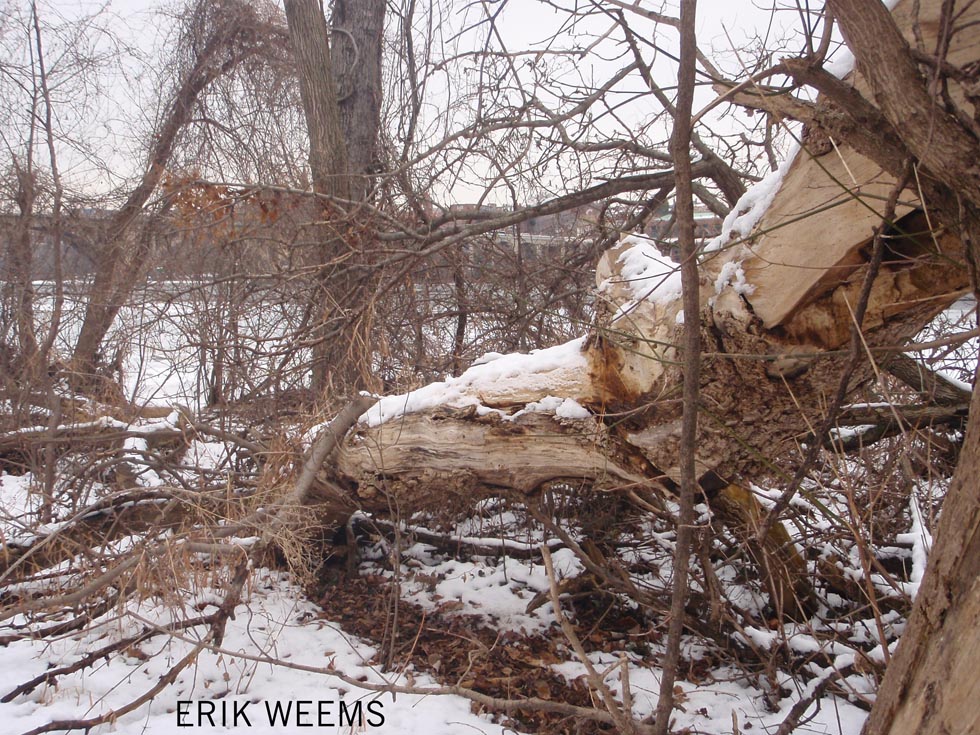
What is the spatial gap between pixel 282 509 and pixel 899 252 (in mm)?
2658

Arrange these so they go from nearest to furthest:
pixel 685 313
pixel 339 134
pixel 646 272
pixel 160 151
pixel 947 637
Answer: pixel 947 637 < pixel 685 313 < pixel 646 272 < pixel 339 134 < pixel 160 151

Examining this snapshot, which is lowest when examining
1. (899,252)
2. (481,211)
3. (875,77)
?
(899,252)

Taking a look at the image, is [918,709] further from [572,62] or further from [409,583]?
[572,62]

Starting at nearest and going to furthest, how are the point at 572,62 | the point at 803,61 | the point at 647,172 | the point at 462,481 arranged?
the point at 803,61 → the point at 462,481 → the point at 572,62 → the point at 647,172

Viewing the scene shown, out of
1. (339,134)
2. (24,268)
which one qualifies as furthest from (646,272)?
(24,268)

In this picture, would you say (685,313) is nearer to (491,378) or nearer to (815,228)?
→ (815,228)

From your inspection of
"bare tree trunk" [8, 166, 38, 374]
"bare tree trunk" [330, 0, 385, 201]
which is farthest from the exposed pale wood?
"bare tree trunk" [8, 166, 38, 374]

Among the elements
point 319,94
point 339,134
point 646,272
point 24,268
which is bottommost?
point 646,272

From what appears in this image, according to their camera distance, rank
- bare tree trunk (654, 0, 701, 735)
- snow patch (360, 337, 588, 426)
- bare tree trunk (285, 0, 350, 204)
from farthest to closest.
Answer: bare tree trunk (285, 0, 350, 204) < snow patch (360, 337, 588, 426) < bare tree trunk (654, 0, 701, 735)

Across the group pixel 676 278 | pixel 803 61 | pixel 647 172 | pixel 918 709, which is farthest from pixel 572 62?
→ pixel 918 709

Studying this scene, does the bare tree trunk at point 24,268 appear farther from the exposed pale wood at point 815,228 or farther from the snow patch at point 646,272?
the exposed pale wood at point 815,228

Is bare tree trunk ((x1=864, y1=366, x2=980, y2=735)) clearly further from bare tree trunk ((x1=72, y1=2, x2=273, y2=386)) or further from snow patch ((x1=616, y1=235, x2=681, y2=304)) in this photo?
bare tree trunk ((x1=72, y1=2, x2=273, y2=386))

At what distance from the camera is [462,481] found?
3115 mm

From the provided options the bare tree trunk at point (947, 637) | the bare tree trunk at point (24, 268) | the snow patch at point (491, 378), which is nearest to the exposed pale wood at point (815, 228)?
the bare tree trunk at point (947, 637)
